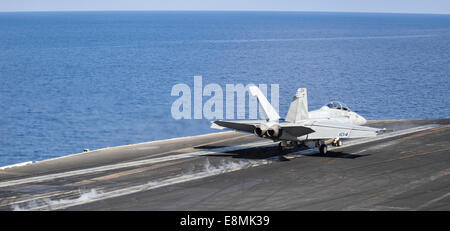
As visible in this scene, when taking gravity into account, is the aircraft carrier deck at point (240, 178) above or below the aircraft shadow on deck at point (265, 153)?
below

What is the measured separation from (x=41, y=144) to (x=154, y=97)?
3788cm

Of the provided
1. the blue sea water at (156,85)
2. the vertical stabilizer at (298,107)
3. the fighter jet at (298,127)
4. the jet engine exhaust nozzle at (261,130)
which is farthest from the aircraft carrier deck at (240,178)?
the blue sea water at (156,85)

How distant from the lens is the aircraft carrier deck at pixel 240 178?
92.8ft

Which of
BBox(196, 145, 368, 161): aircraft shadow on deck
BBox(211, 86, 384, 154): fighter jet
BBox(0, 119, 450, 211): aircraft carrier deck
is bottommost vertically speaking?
BBox(0, 119, 450, 211): aircraft carrier deck

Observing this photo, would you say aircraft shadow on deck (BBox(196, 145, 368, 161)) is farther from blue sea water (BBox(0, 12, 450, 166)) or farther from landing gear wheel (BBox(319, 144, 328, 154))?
blue sea water (BBox(0, 12, 450, 166))

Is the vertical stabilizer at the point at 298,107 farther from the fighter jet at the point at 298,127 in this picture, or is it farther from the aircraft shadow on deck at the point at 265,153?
the aircraft shadow on deck at the point at 265,153

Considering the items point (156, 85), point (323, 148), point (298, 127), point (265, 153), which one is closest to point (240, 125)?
point (298, 127)

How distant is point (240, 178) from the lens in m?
34.0

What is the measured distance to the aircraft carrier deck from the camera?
28.3 m

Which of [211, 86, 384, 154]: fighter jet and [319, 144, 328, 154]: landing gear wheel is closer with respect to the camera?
[211, 86, 384, 154]: fighter jet

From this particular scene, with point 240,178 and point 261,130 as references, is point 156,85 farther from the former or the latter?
point 240,178

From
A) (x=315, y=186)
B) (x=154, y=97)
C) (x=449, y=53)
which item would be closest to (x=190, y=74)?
(x=154, y=97)

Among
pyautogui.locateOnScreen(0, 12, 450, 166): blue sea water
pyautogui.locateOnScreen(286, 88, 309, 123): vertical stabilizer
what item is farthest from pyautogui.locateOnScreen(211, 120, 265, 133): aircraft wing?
pyautogui.locateOnScreen(0, 12, 450, 166): blue sea water

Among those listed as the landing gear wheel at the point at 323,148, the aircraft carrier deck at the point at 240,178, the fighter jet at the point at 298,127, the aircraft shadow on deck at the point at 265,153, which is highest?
the fighter jet at the point at 298,127
